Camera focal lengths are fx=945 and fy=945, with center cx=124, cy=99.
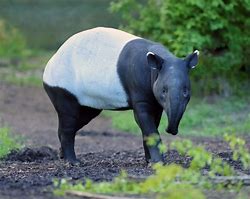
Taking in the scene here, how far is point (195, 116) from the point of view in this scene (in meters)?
14.3

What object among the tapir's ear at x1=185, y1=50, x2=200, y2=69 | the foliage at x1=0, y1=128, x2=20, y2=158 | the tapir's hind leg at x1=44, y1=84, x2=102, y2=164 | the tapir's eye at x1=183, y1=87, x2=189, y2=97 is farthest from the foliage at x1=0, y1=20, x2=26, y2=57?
the tapir's eye at x1=183, y1=87, x2=189, y2=97

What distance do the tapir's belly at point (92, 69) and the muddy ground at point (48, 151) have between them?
0.65 meters

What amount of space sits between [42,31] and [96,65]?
12833 mm

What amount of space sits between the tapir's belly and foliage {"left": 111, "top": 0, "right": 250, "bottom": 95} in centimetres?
499

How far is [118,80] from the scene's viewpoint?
8.66 metres

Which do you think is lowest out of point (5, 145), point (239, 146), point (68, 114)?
point (5, 145)

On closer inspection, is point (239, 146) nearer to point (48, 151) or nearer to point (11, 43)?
point (48, 151)

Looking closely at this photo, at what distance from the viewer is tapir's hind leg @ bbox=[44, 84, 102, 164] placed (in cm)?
911

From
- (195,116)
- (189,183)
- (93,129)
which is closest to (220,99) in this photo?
(195,116)

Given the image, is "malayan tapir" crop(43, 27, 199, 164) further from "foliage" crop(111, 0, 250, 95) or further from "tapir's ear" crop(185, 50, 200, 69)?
"foliage" crop(111, 0, 250, 95)

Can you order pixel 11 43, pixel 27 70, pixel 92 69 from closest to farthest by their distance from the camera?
pixel 92 69, pixel 27 70, pixel 11 43

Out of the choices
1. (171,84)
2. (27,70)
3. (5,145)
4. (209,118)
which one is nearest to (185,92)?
(171,84)

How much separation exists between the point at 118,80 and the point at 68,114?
2.65ft

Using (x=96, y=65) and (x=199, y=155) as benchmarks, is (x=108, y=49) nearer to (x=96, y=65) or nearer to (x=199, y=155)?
(x=96, y=65)
